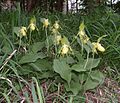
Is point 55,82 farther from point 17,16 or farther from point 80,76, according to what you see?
point 17,16

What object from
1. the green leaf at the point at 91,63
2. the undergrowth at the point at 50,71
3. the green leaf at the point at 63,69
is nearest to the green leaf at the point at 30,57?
the undergrowth at the point at 50,71

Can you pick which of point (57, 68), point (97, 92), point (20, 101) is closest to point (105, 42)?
point (97, 92)

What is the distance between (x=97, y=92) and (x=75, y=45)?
1.93 ft

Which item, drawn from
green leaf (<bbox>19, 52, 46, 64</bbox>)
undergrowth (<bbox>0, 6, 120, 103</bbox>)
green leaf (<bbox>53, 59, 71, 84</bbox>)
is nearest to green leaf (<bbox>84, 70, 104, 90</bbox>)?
undergrowth (<bbox>0, 6, 120, 103</bbox>)

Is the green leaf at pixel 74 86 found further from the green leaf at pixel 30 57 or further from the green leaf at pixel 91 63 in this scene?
the green leaf at pixel 30 57

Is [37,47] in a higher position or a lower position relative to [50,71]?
higher

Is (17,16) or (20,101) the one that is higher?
(17,16)

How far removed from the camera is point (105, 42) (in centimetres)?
272

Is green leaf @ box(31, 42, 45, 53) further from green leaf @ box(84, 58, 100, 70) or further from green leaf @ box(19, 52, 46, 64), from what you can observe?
green leaf @ box(84, 58, 100, 70)

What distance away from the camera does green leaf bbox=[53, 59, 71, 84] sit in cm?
202

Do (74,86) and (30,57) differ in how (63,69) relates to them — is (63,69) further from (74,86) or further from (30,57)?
(30,57)

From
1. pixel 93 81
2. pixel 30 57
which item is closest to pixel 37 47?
pixel 30 57

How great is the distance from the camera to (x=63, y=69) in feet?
Answer: 6.69

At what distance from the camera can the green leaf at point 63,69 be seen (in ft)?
6.61
